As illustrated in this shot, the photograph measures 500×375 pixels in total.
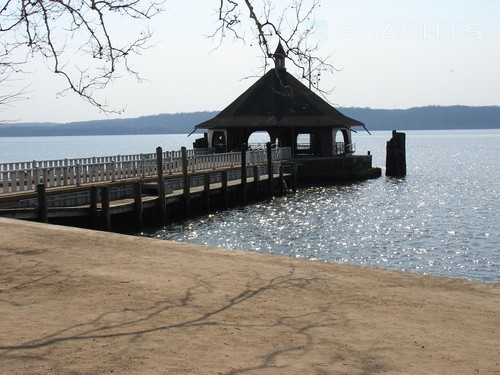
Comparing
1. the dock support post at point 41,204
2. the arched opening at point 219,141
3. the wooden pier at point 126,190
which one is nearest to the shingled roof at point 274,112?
the arched opening at point 219,141

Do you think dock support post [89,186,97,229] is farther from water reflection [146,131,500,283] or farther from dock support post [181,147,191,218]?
dock support post [181,147,191,218]

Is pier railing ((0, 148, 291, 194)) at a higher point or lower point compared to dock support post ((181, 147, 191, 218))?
higher

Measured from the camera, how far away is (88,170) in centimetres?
2897

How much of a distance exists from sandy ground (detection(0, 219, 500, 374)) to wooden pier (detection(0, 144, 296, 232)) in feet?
45.5

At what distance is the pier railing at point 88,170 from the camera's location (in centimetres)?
2508

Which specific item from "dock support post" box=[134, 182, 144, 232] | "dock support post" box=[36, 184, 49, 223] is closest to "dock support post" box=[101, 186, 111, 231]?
"dock support post" box=[134, 182, 144, 232]

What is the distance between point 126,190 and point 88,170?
2.52 metres

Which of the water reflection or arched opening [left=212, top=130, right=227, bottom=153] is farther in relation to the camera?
arched opening [left=212, top=130, right=227, bottom=153]

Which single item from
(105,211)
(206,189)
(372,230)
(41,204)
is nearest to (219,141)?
(206,189)

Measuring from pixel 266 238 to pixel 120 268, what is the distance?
20.3 m

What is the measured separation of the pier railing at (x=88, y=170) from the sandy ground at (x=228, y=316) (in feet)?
48.4

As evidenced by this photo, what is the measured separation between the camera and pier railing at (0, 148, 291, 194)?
25.1 m

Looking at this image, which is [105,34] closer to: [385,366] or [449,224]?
[385,366]

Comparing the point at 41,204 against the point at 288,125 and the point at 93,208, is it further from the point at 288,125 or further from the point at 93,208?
the point at 288,125
